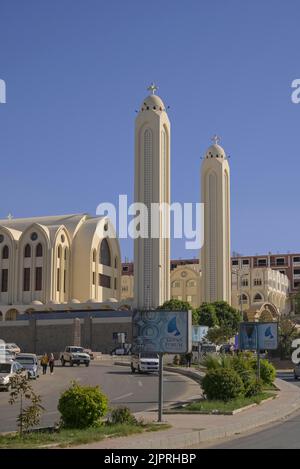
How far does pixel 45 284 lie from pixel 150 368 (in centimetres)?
5608

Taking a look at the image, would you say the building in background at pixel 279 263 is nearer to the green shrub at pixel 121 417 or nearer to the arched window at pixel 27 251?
the arched window at pixel 27 251

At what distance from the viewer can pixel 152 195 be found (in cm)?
9319

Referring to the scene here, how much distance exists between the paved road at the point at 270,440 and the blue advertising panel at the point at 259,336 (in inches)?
445

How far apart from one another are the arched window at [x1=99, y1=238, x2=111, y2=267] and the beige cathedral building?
29 centimetres

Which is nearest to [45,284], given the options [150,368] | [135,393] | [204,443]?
[150,368]

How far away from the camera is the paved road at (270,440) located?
13.8 metres

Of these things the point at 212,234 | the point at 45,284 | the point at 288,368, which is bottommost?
the point at 288,368

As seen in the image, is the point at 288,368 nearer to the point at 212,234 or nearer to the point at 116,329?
the point at 116,329

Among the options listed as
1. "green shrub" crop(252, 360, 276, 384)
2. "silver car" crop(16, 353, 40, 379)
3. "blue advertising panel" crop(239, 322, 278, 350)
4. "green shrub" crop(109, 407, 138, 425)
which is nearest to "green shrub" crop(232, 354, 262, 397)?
"blue advertising panel" crop(239, 322, 278, 350)

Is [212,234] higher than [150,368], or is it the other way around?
[212,234]

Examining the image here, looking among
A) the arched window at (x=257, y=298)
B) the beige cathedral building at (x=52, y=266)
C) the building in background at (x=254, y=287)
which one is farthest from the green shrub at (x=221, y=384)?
the arched window at (x=257, y=298)

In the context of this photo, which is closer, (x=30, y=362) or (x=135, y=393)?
(x=135, y=393)

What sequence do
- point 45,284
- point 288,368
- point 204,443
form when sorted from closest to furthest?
1. point 204,443
2. point 288,368
3. point 45,284
